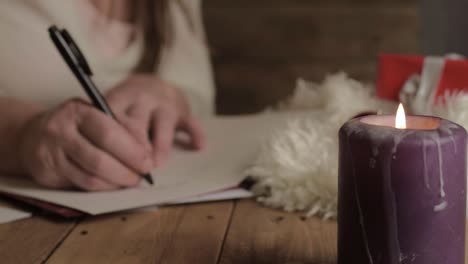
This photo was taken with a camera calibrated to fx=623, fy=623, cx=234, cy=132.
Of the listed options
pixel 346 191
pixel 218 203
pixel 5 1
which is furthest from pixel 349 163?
pixel 5 1

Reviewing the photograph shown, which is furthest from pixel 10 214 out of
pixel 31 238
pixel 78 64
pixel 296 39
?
pixel 296 39

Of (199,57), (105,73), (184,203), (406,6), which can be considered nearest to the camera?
(184,203)

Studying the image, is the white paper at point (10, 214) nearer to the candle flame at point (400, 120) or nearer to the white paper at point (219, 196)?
the white paper at point (219, 196)

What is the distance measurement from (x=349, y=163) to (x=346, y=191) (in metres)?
0.02

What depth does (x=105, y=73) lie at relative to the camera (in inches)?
36.1

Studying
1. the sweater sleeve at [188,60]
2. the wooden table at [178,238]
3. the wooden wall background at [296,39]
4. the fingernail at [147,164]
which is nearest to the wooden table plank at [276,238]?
the wooden table at [178,238]

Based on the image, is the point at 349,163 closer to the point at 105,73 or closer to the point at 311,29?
the point at 105,73

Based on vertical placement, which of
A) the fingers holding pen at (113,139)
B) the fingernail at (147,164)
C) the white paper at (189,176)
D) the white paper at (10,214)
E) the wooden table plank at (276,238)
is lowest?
the wooden table plank at (276,238)

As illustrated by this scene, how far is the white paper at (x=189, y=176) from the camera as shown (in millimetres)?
588

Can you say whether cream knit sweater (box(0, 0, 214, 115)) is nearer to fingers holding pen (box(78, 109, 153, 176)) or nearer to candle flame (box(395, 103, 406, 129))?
fingers holding pen (box(78, 109, 153, 176))

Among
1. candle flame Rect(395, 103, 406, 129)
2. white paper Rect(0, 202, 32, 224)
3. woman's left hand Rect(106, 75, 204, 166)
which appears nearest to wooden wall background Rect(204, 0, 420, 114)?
woman's left hand Rect(106, 75, 204, 166)

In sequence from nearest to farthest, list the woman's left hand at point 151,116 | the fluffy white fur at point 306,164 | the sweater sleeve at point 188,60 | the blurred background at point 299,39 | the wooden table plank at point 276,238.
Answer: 1. the wooden table plank at point 276,238
2. the fluffy white fur at point 306,164
3. the woman's left hand at point 151,116
4. the sweater sleeve at point 188,60
5. the blurred background at point 299,39

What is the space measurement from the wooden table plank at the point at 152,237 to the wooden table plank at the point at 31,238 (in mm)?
11

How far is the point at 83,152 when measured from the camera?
0.60 m
